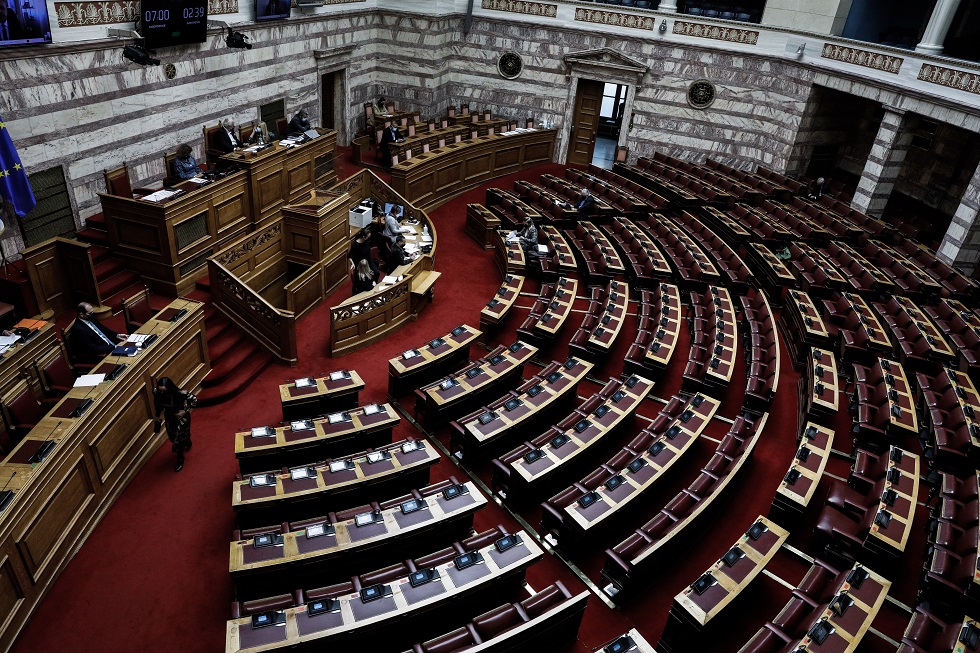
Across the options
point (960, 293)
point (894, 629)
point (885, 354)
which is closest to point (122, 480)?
point (894, 629)

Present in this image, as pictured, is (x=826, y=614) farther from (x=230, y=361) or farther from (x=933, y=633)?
(x=230, y=361)

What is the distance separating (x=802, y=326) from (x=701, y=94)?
1009cm

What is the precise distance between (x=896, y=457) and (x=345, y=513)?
649 cm

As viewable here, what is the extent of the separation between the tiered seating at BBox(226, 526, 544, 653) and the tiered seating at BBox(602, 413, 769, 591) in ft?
2.94

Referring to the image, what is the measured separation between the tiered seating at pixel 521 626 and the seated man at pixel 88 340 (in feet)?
17.3

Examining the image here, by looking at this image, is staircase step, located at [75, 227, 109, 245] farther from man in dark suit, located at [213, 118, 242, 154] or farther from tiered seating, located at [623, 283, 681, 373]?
tiered seating, located at [623, 283, 681, 373]

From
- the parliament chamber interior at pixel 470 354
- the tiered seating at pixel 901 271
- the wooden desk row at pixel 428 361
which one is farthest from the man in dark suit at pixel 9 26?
the tiered seating at pixel 901 271

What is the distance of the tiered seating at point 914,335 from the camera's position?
32.9 feet

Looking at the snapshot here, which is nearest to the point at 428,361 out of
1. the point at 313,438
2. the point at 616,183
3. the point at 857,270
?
the point at 313,438

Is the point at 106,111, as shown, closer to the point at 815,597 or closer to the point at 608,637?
the point at 608,637

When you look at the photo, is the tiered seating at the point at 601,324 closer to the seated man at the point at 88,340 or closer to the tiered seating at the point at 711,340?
the tiered seating at the point at 711,340

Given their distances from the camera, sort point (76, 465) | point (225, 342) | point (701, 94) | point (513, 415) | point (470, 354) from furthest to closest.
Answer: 1. point (701, 94)
2. point (470, 354)
3. point (225, 342)
4. point (513, 415)
5. point (76, 465)

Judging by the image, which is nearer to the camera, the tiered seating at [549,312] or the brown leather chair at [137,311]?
the brown leather chair at [137,311]

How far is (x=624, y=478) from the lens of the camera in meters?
6.93
